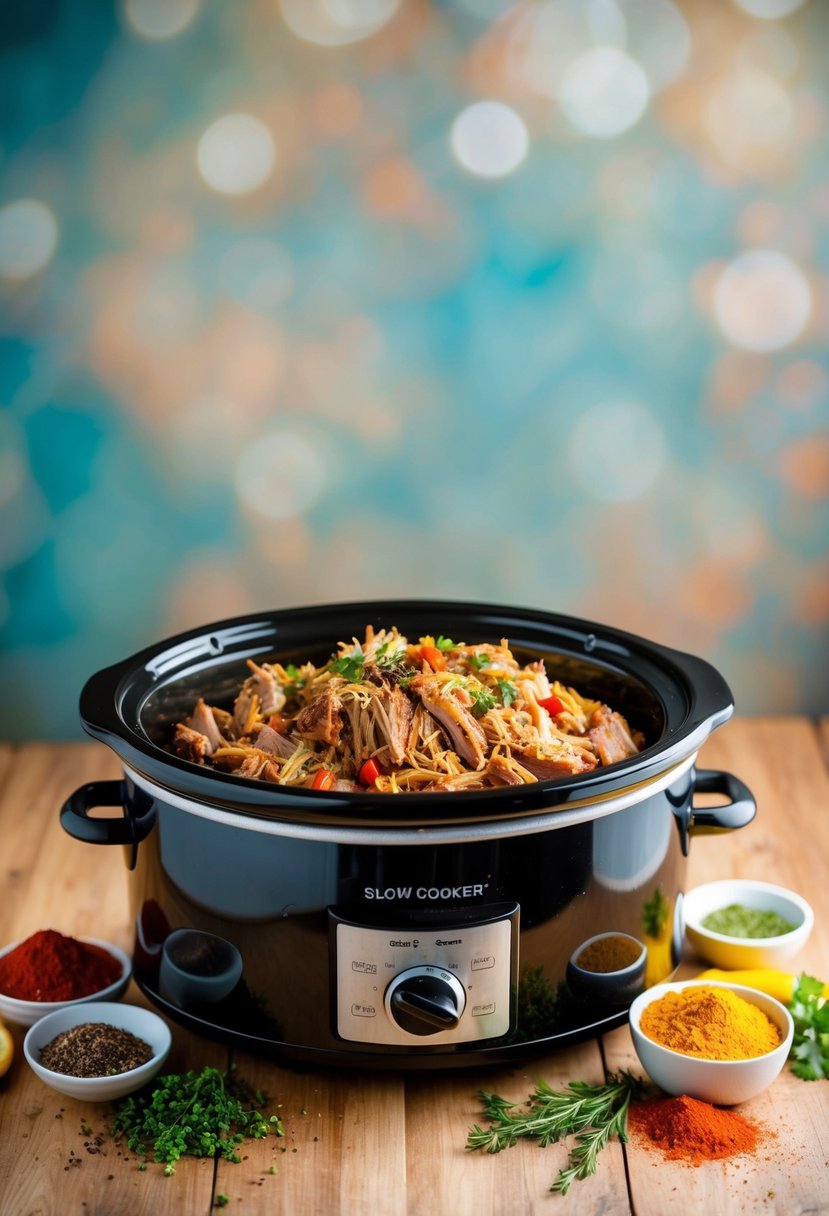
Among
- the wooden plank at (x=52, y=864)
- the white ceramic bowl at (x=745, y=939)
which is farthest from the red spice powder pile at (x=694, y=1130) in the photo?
the wooden plank at (x=52, y=864)

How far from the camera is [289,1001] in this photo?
7.14ft

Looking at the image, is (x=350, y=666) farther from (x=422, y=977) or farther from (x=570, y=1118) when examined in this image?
(x=570, y=1118)

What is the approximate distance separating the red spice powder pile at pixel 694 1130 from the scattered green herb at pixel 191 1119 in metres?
0.60

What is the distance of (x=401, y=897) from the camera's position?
2.07 m

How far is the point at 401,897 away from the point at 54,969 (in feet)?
2.59

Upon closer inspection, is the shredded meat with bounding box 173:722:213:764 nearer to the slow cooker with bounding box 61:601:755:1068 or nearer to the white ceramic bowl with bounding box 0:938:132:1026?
the slow cooker with bounding box 61:601:755:1068

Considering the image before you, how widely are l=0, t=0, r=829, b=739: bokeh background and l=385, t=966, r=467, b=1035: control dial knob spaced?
2.07 metres

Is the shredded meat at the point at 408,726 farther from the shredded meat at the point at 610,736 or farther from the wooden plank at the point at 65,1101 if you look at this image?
the wooden plank at the point at 65,1101

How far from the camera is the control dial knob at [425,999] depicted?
2070 mm

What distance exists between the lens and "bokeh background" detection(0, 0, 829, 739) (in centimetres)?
366

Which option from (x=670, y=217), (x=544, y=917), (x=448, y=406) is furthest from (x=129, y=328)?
(x=544, y=917)

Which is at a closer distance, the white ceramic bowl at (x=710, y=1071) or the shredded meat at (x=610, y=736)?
the white ceramic bowl at (x=710, y=1071)

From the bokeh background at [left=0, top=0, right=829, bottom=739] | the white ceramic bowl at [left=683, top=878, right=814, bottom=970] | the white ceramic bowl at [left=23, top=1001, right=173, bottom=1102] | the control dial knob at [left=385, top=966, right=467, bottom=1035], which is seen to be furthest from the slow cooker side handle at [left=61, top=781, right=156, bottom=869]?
the bokeh background at [left=0, top=0, right=829, bottom=739]

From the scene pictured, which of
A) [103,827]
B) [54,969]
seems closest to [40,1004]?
[54,969]
